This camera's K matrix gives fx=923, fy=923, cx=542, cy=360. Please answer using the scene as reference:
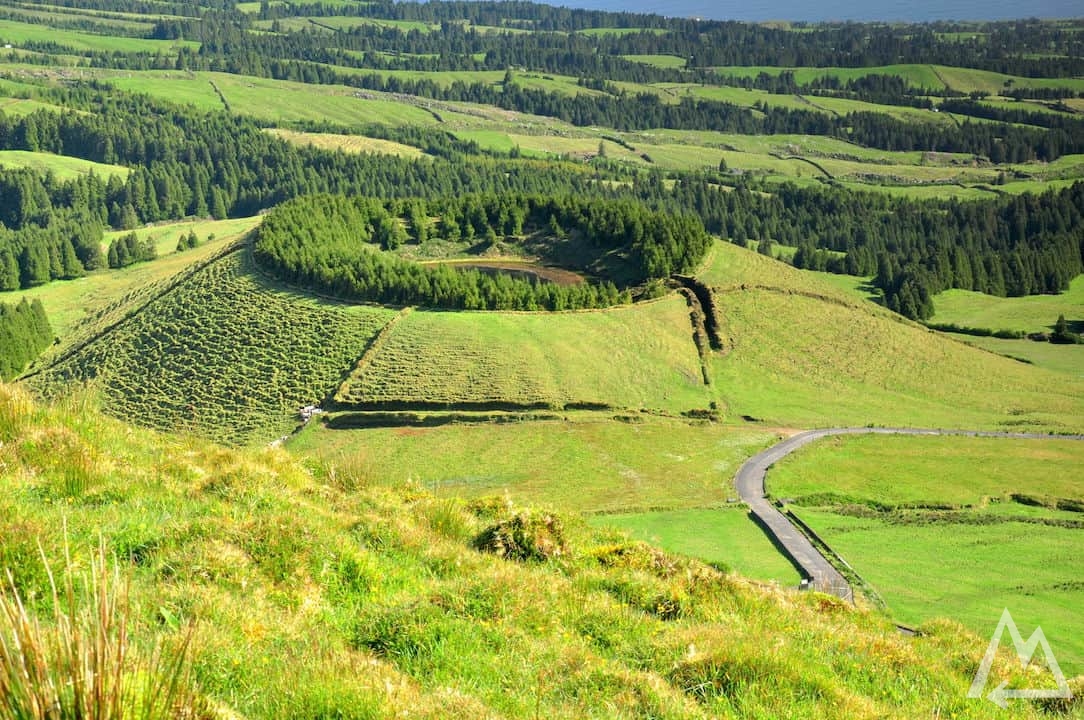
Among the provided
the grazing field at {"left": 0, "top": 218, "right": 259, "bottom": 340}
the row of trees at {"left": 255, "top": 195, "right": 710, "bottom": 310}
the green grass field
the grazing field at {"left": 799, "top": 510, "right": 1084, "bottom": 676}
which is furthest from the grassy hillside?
the grazing field at {"left": 0, "top": 218, "right": 259, "bottom": 340}

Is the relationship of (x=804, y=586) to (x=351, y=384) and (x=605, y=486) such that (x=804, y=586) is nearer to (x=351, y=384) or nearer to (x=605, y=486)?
(x=605, y=486)

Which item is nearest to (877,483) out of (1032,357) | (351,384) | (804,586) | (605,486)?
(605,486)

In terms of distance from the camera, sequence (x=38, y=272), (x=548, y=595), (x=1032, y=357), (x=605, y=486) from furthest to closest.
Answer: (x=38, y=272) → (x=1032, y=357) → (x=605, y=486) → (x=548, y=595)

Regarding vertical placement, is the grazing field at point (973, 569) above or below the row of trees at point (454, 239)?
below

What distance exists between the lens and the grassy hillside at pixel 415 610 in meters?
7.86

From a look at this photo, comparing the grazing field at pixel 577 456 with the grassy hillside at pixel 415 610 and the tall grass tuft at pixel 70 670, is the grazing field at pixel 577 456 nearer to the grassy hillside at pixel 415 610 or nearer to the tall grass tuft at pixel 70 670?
the grassy hillside at pixel 415 610

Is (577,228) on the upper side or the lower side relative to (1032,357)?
upper

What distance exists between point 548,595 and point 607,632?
105cm

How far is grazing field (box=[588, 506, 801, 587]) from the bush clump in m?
28.8

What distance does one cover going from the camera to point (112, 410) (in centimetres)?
7494

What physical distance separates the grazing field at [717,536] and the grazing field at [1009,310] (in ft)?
271

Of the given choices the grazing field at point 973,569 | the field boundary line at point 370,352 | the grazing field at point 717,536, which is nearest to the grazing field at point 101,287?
the field boundary line at point 370,352

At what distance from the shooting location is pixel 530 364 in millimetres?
79500

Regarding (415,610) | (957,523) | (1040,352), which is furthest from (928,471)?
(415,610)
